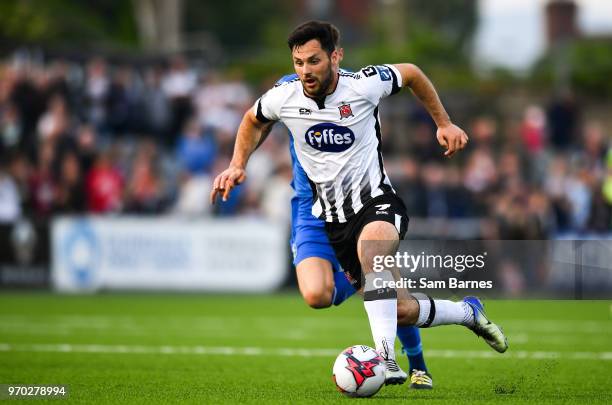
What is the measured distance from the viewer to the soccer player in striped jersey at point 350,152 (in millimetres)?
7473

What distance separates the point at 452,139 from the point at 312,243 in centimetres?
124

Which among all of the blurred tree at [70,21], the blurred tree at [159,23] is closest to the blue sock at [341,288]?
the blurred tree at [70,21]

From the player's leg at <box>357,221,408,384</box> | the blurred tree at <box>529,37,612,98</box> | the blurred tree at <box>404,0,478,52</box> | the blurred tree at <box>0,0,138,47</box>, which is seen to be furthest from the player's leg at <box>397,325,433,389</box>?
the blurred tree at <box>404,0,478,52</box>

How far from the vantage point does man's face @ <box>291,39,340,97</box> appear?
7.46m

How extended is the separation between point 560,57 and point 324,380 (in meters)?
18.8

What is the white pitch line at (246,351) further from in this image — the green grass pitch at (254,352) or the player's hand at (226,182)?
the player's hand at (226,182)

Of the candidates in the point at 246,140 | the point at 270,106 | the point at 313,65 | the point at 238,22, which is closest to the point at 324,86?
the point at 313,65

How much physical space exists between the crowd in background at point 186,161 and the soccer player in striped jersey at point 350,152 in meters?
Result: 11.5

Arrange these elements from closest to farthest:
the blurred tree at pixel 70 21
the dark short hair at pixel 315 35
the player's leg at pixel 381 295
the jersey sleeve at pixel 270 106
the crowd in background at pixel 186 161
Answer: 1. the player's leg at pixel 381 295
2. the dark short hair at pixel 315 35
3. the jersey sleeve at pixel 270 106
4. the crowd in background at pixel 186 161
5. the blurred tree at pixel 70 21

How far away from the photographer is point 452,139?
7.61m

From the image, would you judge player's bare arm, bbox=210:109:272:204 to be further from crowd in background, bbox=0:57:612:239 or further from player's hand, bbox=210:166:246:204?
crowd in background, bbox=0:57:612:239

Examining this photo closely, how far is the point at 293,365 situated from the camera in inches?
378

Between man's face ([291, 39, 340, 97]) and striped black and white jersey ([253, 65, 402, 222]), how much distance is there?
172 millimetres

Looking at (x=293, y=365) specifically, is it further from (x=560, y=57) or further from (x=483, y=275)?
(x=560, y=57)
